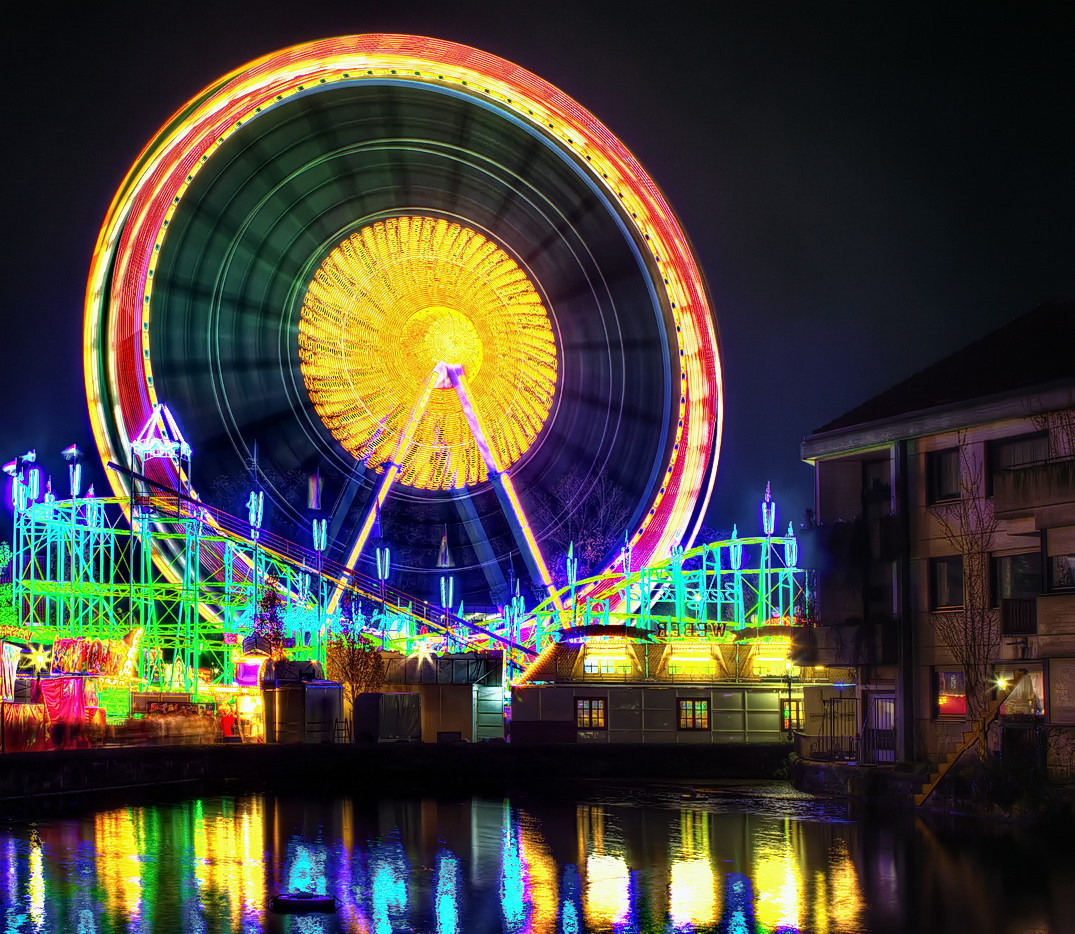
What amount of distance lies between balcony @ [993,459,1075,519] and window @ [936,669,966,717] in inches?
149

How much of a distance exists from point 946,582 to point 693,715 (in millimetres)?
12768

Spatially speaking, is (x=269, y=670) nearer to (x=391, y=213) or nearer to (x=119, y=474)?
(x=119, y=474)

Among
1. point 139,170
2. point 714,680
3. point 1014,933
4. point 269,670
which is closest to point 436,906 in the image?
point 1014,933

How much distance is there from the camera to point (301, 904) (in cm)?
1239

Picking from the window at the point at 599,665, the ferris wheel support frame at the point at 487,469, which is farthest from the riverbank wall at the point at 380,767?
the ferris wheel support frame at the point at 487,469

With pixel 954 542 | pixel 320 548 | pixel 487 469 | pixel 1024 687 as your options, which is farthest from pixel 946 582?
pixel 320 548

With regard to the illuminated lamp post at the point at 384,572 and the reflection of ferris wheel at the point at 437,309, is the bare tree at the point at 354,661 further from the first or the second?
the reflection of ferris wheel at the point at 437,309

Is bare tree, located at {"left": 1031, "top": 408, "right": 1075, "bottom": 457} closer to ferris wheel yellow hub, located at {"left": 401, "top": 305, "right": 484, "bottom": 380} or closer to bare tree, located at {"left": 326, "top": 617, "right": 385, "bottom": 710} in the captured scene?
ferris wheel yellow hub, located at {"left": 401, "top": 305, "right": 484, "bottom": 380}

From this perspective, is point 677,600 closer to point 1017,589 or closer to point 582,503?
point 582,503

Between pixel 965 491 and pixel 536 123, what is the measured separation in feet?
66.7

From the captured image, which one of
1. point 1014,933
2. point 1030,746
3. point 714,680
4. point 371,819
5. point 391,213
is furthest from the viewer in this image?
point 391,213

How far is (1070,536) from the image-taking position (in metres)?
22.8

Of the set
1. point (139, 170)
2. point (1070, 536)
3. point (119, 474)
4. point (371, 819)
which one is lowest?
point (371, 819)

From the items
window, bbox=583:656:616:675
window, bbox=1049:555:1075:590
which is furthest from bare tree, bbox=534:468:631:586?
window, bbox=1049:555:1075:590
